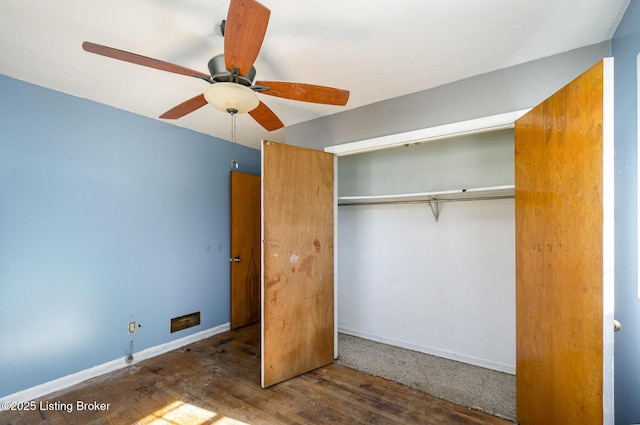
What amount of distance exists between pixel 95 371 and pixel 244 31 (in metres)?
3.03

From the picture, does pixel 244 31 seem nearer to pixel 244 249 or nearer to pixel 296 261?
pixel 296 261

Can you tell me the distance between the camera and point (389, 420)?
199 centimetres

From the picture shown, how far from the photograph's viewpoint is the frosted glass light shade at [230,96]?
1494 millimetres

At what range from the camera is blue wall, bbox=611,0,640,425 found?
1.39 meters

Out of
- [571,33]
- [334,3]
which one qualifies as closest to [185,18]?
[334,3]

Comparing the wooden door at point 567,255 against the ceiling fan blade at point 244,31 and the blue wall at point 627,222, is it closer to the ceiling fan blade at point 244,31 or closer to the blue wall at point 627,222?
the blue wall at point 627,222

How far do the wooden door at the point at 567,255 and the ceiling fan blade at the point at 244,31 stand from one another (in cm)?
143

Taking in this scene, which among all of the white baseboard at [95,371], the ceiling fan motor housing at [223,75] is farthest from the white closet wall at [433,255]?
the ceiling fan motor housing at [223,75]

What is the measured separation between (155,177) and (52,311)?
1432 mm

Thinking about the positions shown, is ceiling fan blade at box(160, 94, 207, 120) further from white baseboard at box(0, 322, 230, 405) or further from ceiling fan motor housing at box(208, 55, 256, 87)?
white baseboard at box(0, 322, 230, 405)

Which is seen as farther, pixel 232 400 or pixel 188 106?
pixel 232 400

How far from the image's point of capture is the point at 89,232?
8.42 ft

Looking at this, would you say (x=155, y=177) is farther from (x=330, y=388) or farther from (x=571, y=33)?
(x=571, y=33)
